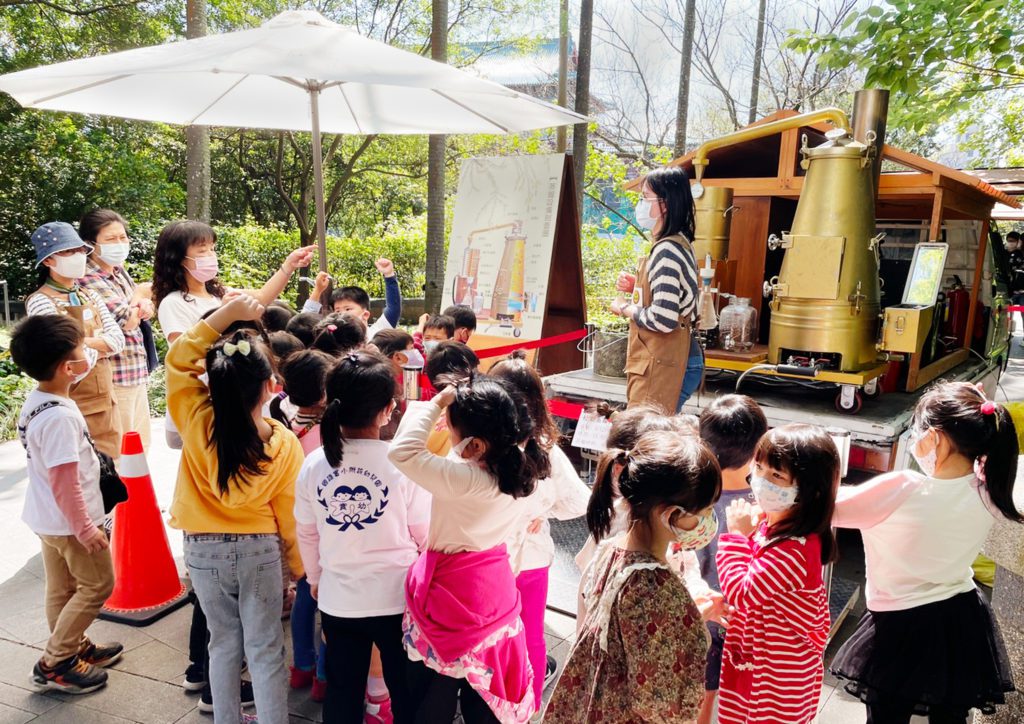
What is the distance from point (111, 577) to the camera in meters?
3.12

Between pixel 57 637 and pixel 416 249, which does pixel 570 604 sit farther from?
pixel 416 249

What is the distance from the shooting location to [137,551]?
373 cm

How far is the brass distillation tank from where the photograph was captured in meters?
4.57

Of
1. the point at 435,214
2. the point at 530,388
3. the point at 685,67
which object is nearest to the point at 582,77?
the point at 435,214

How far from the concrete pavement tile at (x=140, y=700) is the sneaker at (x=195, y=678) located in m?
0.04

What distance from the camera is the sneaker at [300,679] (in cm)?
315

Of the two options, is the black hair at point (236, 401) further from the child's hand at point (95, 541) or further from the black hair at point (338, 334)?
the black hair at point (338, 334)

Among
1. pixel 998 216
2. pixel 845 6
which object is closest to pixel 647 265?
pixel 998 216

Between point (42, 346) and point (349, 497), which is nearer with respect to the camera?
point (349, 497)

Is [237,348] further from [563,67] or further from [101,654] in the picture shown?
[563,67]

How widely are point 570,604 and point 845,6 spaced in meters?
18.2

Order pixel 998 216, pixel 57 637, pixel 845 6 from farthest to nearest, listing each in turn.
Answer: pixel 845 6, pixel 998 216, pixel 57 637

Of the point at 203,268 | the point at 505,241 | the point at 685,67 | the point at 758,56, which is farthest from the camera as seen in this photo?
the point at 758,56

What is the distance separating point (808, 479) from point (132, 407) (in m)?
4.17
